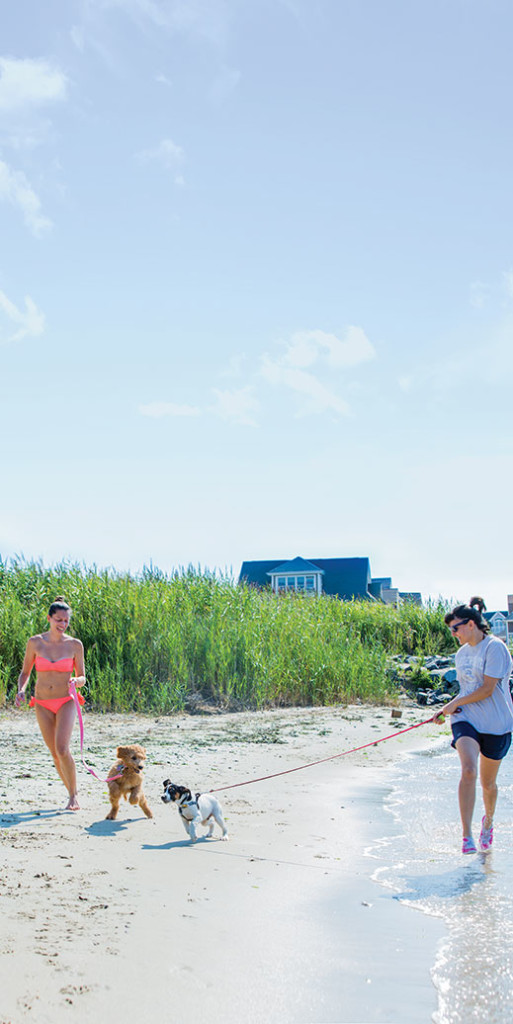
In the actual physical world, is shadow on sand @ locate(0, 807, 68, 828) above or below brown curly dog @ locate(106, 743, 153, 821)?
below

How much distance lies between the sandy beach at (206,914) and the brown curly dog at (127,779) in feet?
0.65

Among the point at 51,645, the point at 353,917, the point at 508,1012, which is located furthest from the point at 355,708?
the point at 508,1012

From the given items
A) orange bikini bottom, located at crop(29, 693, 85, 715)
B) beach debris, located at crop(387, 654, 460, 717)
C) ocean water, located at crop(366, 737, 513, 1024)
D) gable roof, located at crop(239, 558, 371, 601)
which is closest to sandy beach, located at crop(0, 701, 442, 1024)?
ocean water, located at crop(366, 737, 513, 1024)

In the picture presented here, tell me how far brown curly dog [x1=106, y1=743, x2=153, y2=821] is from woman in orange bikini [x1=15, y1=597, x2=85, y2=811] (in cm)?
61

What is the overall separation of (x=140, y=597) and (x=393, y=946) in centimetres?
1401

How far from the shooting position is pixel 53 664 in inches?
320

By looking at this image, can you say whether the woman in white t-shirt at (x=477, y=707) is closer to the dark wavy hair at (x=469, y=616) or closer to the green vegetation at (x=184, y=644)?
the dark wavy hair at (x=469, y=616)

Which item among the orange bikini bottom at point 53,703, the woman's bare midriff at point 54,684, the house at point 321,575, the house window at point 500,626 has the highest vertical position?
the house at point 321,575

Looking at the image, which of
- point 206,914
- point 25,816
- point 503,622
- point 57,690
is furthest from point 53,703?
point 503,622

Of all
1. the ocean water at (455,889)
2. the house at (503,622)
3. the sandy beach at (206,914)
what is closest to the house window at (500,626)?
the house at (503,622)

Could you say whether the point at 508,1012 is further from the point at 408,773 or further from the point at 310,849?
the point at 408,773

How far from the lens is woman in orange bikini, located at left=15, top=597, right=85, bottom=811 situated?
8.01m

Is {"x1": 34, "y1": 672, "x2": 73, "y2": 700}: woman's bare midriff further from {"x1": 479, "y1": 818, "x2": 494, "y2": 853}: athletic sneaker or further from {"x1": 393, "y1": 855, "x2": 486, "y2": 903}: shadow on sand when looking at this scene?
{"x1": 479, "y1": 818, "x2": 494, "y2": 853}: athletic sneaker

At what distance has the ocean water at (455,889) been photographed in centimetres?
413
